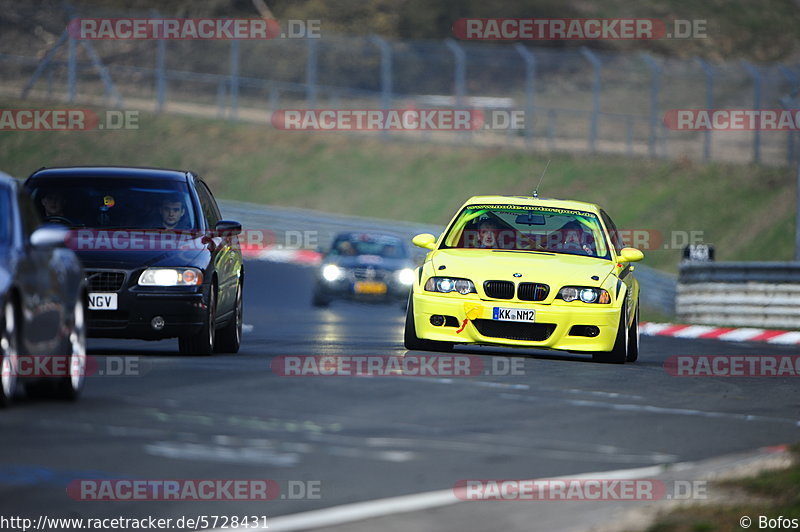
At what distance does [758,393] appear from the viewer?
46.3 ft

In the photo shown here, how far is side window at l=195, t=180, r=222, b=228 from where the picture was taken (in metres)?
15.5

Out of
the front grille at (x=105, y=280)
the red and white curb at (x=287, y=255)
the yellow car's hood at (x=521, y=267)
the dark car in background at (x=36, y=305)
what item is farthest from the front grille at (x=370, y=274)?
the dark car in background at (x=36, y=305)

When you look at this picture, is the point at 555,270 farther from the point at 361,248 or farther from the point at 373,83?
the point at 373,83

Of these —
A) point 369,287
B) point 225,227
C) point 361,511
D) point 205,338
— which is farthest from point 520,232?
point 369,287

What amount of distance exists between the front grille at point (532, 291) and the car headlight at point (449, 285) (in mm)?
406

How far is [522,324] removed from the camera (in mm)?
15336

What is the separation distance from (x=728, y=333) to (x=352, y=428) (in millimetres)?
14026

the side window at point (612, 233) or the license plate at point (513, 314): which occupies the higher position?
the side window at point (612, 233)

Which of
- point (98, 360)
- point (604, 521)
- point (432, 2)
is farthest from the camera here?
point (432, 2)

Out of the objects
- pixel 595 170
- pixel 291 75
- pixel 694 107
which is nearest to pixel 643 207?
pixel 595 170

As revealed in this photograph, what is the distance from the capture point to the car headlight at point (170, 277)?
14.1 meters

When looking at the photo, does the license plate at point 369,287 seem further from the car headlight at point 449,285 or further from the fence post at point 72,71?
the fence post at point 72,71

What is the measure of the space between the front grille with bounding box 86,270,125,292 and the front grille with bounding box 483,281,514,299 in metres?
3.37

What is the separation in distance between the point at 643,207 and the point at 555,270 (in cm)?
2804
